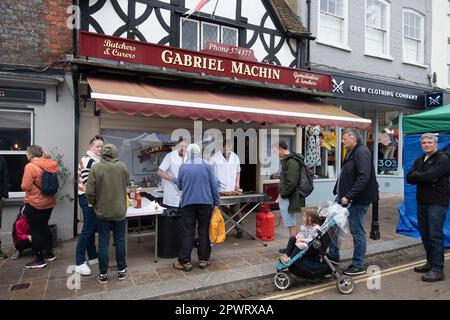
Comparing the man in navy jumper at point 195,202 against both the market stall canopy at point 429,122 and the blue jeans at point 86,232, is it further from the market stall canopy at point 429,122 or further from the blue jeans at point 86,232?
the market stall canopy at point 429,122

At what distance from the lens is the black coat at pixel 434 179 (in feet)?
14.1

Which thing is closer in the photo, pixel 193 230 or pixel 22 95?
pixel 193 230

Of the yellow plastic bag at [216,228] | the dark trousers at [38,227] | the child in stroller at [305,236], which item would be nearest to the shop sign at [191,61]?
the dark trousers at [38,227]

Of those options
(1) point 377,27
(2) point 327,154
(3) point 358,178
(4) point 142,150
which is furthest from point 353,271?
(1) point 377,27

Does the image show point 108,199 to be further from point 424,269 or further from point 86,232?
point 424,269

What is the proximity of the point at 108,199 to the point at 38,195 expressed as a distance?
135 centimetres

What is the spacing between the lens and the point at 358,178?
4359 mm

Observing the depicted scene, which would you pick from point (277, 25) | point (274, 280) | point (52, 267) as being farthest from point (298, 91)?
point (52, 267)

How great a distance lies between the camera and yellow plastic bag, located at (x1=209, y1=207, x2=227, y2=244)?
17.3ft

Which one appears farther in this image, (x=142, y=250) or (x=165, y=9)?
(x=165, y=9)

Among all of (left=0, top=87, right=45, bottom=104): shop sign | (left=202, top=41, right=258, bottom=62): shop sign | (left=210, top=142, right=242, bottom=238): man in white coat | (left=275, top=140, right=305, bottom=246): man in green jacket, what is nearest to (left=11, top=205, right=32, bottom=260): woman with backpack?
(left=0, top=87, right=45, bottom=104): shop sign

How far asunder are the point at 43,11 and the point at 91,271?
4.74 meters

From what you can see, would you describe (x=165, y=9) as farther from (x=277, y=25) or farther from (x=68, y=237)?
(x=68, y=237)

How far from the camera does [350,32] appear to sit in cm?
1027
